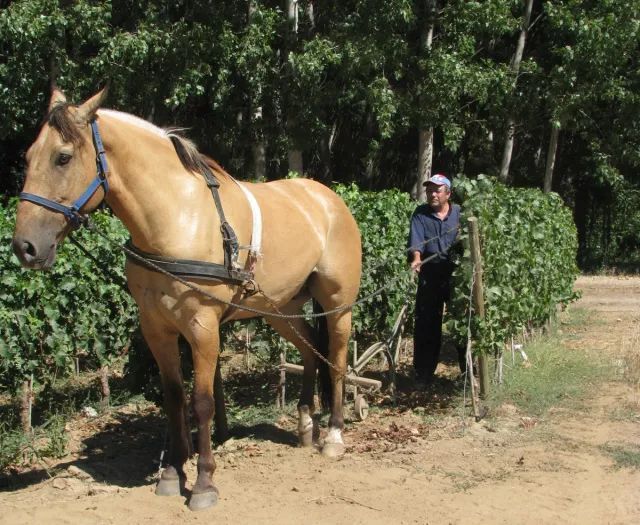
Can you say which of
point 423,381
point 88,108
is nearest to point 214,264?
point 88,108

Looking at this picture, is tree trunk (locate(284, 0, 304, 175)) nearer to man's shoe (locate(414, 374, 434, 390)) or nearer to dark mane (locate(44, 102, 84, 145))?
man's shoe (locate(414, 374, 434, 390))

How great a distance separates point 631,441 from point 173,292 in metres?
3.79

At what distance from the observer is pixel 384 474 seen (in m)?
5.27

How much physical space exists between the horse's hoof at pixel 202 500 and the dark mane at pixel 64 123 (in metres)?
2.25

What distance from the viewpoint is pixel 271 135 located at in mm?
19047

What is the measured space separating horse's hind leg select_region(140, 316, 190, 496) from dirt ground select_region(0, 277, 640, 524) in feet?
0.49

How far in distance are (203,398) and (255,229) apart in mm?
1141

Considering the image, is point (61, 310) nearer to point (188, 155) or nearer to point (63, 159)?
point (188, 155)

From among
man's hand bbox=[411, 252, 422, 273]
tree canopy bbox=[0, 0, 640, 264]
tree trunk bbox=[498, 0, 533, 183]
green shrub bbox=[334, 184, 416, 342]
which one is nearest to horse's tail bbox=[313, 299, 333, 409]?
man's hand bbox=[411, 252, 422, 273]

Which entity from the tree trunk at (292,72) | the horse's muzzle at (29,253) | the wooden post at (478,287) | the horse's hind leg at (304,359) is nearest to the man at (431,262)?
the wooden post at (478,287)

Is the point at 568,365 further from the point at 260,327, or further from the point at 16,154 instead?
the point at 16,154

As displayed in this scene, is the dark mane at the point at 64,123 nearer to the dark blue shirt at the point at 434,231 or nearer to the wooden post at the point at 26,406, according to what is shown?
the wooden post at the point at 26,406

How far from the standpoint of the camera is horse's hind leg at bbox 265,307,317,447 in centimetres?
608

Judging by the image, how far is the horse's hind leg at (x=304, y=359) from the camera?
19.9 ft
